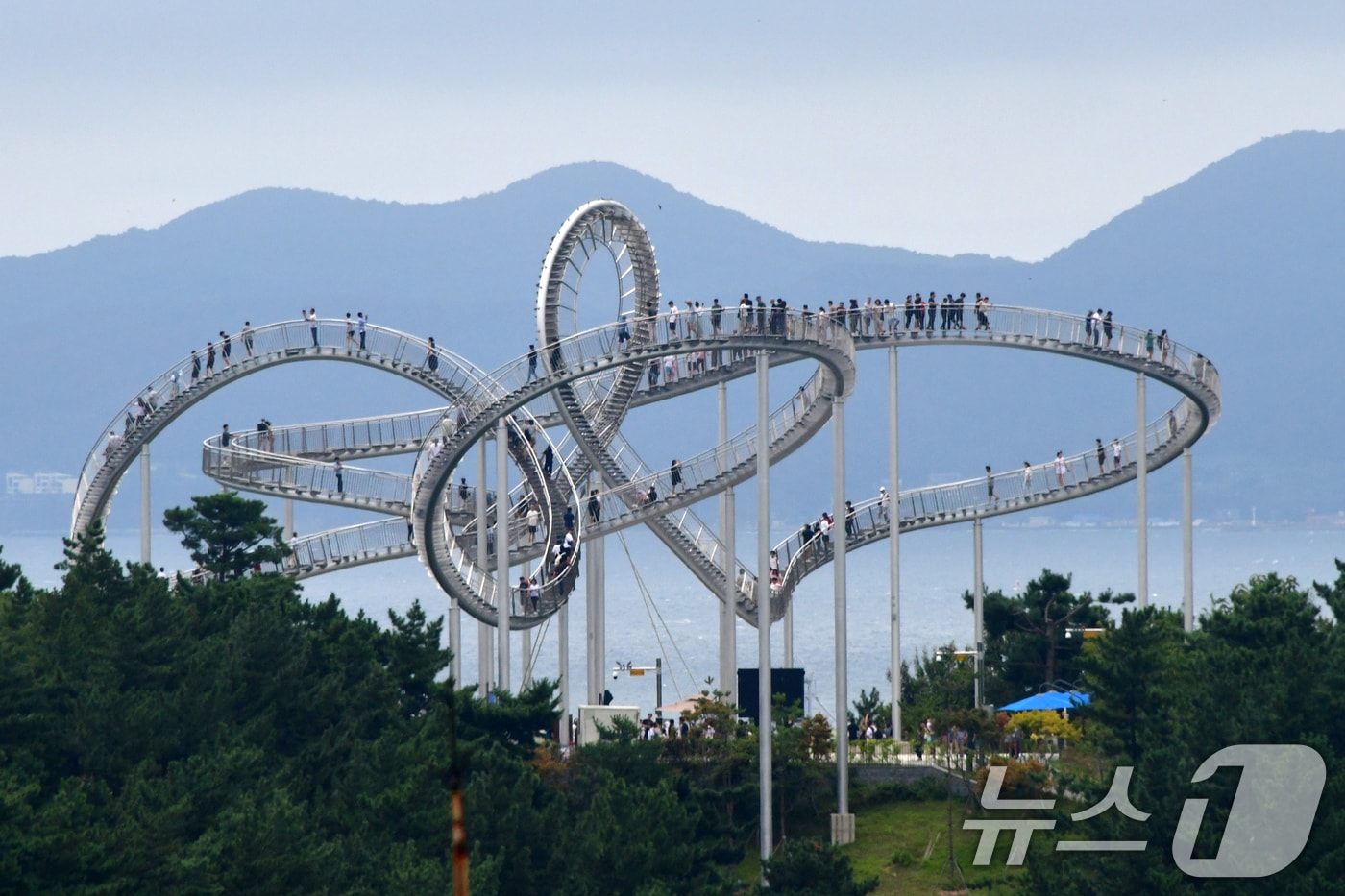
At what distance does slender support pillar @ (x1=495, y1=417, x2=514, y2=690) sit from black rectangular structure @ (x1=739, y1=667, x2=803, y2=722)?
4242 mm

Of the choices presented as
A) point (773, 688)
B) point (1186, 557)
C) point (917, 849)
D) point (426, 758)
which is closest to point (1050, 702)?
point (773, 688)

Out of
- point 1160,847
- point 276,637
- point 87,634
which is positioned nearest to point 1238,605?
point 1160,847

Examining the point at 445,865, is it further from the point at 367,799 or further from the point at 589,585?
the point at 589,585

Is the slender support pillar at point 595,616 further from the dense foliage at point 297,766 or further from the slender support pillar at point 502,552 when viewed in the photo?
the dense foliage at point 297,766

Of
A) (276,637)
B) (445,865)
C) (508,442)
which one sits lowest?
(445,865)

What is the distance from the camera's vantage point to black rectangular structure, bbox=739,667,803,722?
40.4 meters

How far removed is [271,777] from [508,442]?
11230 millimetres

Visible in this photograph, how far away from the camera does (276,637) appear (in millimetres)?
35188

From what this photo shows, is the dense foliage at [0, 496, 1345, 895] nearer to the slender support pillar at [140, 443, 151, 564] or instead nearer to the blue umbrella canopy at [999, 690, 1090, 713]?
the blue umbrella canopy at [999, 690, 1090, 713]

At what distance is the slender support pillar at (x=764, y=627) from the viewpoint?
3375 cm

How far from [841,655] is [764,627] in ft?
6.83

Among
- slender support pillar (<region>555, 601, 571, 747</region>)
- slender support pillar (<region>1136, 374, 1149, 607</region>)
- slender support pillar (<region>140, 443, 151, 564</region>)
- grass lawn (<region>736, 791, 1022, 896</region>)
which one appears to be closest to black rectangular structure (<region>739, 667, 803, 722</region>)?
grass lawn (<region>736, 791, 1022, 896</region>)

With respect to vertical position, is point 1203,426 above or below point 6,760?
above

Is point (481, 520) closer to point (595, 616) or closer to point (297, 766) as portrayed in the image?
point (595, 616)
